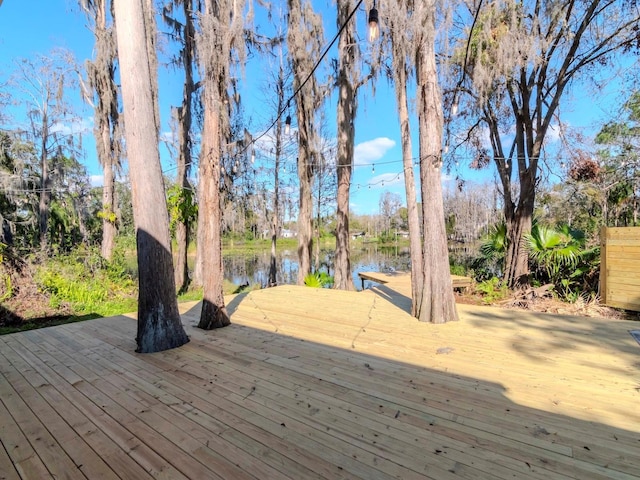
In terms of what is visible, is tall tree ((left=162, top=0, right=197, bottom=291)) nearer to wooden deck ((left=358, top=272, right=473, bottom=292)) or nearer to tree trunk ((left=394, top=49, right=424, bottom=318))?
wooden deck ((left=358, top=272, right=473, bottom=292))

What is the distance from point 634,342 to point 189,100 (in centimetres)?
1016

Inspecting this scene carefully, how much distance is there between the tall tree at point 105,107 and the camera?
8609mm

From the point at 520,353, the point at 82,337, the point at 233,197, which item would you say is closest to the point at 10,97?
the point at 233,197

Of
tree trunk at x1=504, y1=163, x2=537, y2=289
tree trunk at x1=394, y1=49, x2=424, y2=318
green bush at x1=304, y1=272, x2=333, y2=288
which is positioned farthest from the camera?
green bush at x1=304, y1=272, x2=333, y2=288

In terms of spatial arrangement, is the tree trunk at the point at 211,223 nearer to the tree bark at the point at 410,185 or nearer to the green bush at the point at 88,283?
the tree bark at the point at 410,185

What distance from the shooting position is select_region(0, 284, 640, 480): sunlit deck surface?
1.48 metres

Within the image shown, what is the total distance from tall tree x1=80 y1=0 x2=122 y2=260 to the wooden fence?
10632 mm

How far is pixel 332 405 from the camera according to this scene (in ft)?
6.64

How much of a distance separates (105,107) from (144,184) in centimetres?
801

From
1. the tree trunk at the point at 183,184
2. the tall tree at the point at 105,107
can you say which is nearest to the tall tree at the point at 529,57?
the tree trunk at the point at 183,184

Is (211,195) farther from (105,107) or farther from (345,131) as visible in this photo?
(105,107)

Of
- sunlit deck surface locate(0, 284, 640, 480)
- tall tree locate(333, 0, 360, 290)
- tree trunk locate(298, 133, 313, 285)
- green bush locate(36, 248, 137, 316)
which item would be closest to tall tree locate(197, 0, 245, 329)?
sunlit deck surface locate(0, 284, 640, 480)

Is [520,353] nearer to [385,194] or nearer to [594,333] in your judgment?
[594,333]

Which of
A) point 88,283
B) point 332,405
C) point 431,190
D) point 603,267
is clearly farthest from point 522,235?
point 88,283
